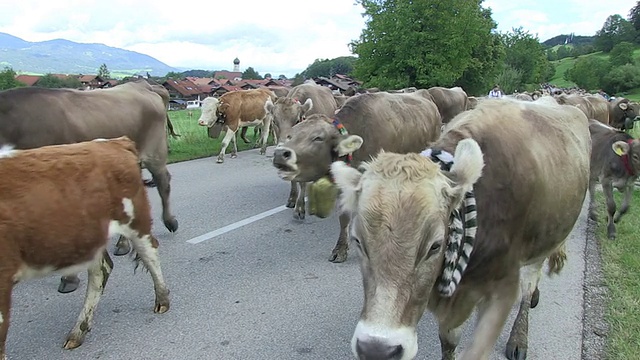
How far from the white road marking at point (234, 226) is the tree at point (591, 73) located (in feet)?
260

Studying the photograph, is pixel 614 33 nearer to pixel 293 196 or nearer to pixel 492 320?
pixel 293 196

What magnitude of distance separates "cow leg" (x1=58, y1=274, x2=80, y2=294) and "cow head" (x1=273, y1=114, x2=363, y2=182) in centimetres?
226

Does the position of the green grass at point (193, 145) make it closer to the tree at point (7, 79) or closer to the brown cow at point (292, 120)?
the brown cow at point (292, 120)

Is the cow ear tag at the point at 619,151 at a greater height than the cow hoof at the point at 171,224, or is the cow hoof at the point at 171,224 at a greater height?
the cow ear tag at the point at 619,151

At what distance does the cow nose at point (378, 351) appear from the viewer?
69.0 inches

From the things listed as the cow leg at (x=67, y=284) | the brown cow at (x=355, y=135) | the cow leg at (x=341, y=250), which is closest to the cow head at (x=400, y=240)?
the brown cow at (x=355, y=135)

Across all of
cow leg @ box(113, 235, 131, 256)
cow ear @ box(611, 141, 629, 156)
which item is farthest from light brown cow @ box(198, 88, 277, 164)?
cow ear @ box(611, 141, 629, 156)

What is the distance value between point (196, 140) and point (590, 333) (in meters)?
12.1

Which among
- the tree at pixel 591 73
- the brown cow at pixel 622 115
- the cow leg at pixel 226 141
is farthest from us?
the tree at pixel 591 73

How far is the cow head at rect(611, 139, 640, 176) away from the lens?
6977mm

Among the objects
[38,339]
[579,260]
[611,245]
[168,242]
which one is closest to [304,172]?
[168,242]

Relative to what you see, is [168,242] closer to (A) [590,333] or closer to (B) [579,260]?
(A) [590,333]

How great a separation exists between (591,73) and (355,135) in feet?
276

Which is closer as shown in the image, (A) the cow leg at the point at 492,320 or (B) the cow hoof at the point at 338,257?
(A) the cow leg at the point at 492,320
